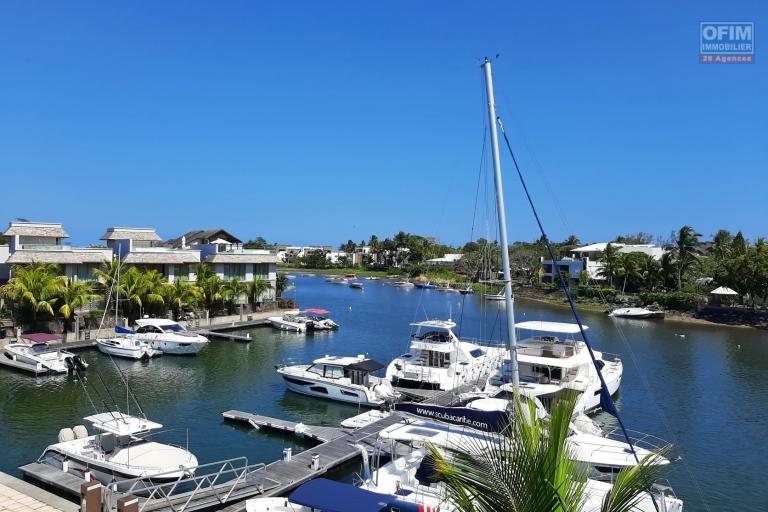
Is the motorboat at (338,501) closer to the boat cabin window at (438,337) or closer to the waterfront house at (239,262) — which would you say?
the boat cabin window at (438,337)

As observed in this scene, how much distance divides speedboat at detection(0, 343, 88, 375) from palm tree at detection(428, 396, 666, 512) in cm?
3424

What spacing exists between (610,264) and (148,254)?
7690cm

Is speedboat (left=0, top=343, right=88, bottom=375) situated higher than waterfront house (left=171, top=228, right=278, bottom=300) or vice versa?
waterfront house (left=171, top=228, right=278, bottom=300)

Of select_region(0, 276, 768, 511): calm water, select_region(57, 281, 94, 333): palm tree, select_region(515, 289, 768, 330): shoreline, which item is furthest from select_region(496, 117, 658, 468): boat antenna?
select_region(515, 289, 768, 330): shoreline

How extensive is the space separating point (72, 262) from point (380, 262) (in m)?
144

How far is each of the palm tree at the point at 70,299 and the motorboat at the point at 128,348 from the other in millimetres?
3808

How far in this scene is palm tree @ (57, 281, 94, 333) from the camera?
147 feet

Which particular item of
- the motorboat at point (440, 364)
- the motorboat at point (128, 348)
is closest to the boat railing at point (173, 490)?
the motorboat at point (440, 364)

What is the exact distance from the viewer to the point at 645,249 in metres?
120

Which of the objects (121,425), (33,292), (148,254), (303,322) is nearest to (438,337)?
(121,425)

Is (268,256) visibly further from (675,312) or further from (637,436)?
(675,312)

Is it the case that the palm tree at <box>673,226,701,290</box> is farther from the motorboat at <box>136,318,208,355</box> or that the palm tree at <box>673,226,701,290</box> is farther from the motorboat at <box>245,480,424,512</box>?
the motorboat at <box>245,480,424,512</box>

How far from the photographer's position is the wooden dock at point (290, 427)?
2466 centimetres

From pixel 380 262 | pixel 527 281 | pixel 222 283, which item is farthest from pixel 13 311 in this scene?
pixel 380 262
